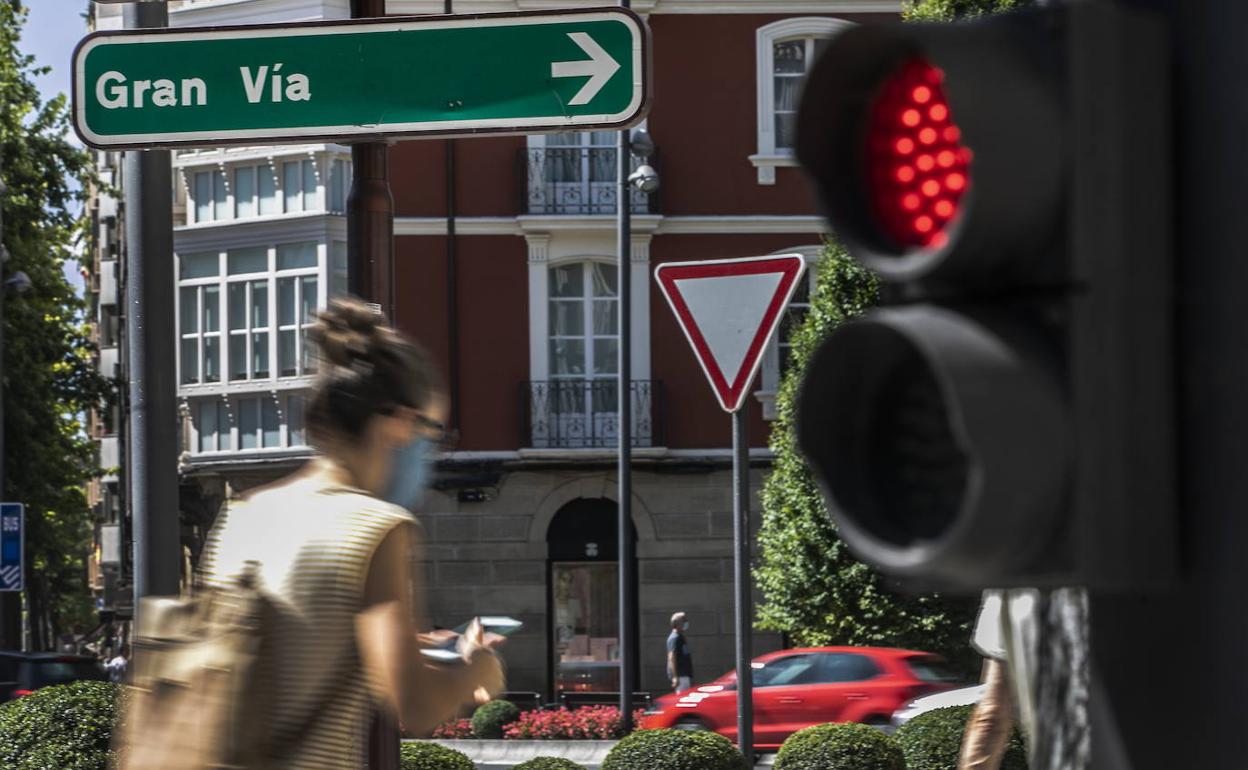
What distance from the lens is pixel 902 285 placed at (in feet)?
7.09

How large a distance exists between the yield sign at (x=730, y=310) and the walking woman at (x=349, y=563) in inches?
216

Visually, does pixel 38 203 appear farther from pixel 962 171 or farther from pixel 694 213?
pixel 962 171

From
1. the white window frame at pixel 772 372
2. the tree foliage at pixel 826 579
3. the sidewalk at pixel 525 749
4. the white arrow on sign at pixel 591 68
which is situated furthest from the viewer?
the white window frame at pixel 772 372

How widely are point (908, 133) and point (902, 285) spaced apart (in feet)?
0.57

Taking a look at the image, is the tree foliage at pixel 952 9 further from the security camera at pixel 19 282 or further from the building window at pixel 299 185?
the security camera at pixel 19 282

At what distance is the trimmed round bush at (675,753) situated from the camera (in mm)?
10406

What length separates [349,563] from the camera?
10.6 feet

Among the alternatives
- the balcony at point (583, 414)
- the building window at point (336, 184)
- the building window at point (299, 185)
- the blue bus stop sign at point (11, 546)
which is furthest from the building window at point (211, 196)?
the blue bus stop sign at point (11, 546)

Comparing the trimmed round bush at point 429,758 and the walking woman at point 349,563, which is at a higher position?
the walking woman at point 349,563

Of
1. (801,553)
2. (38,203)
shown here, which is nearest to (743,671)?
(801,553)

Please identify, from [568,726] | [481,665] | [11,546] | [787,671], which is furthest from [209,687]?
[11,546]

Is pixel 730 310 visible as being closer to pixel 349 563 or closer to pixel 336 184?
pixel 349 563

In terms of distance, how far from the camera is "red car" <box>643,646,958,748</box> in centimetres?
2202

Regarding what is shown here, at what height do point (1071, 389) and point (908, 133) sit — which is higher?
point (908, 133)
